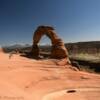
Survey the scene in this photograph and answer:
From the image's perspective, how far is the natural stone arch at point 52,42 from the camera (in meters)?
28.8

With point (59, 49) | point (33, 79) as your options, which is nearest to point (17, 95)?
point (33, 79)

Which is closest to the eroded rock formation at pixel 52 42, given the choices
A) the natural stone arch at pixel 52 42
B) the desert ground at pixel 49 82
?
the natural stone arch at pixel 52 42

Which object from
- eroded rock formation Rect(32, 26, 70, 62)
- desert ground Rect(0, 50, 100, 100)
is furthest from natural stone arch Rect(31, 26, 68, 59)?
desert ground Rect(0, 50, 100, 100)

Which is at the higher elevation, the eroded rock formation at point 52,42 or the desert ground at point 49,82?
the eroded rock formation at point 52,42

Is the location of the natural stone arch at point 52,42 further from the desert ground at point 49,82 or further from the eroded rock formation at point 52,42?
the desert ground at point 49,82

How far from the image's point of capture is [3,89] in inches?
500

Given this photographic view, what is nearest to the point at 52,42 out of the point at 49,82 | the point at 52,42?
the point at 52,42

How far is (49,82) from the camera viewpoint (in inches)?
765

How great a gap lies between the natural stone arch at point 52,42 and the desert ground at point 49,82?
5.35m

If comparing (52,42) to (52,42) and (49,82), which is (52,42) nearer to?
(52,42)

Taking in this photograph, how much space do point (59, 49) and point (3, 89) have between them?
16.8m

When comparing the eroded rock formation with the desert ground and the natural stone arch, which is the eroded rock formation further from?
the desert ground

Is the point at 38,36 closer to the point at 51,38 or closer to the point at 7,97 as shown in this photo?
the point at 51,38

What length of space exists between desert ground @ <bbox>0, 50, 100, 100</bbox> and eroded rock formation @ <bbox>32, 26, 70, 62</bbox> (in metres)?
5.33
